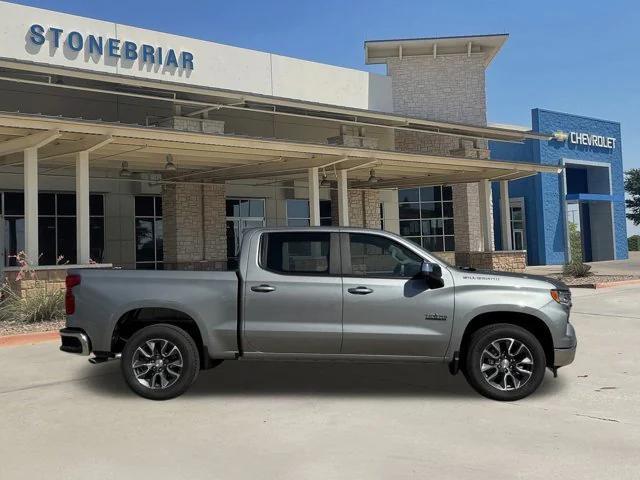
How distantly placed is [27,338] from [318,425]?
667 cm

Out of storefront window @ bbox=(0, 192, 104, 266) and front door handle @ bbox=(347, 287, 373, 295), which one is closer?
front door handle @ bbox=(347, 287, 373, 295)

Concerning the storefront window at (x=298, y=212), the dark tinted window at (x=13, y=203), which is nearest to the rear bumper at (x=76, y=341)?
the dark tinted window at (x=13, y=203)

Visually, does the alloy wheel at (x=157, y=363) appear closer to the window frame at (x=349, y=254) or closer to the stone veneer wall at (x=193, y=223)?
the window frame at (x=349, y=254)

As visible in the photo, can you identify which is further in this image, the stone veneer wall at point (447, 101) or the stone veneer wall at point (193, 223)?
the stone veneer wall at point (447, 101)

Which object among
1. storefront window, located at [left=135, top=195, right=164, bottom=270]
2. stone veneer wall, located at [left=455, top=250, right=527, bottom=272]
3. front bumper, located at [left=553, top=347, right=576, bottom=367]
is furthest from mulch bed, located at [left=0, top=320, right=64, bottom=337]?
stone veneer wall, located at [left=455, top=250, right=527, bottom=272]

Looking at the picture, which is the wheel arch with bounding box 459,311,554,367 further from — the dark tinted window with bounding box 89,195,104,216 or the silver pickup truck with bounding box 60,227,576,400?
the dark tinted window with bounding box 89,195,104,216

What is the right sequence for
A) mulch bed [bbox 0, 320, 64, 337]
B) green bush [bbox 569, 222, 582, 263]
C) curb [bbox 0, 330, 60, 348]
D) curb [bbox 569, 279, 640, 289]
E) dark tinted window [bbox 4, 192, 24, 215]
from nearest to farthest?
curb [bbox 0, 330, 60, 348], mulch bed [bbox 0, 320, 64, 337], dark tinted window [bbox 4, 192, 24, 215], curb [bbox 569, 279, 640, 289], green bush [bbox 569, 222, 582, 263]

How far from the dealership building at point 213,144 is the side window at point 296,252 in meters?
6.02

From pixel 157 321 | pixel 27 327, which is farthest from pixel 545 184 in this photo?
pixel 157 321

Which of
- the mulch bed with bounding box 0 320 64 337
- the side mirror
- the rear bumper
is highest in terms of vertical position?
the side mirror

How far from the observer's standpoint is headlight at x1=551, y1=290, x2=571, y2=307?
20.8 ft

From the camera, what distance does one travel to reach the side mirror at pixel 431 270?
6172 mm

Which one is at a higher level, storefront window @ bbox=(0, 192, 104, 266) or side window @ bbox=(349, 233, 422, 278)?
storefront window @ bbox=(0, 192, 104, 266)

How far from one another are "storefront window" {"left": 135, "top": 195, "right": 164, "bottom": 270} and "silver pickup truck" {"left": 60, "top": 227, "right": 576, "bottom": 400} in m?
14.3
